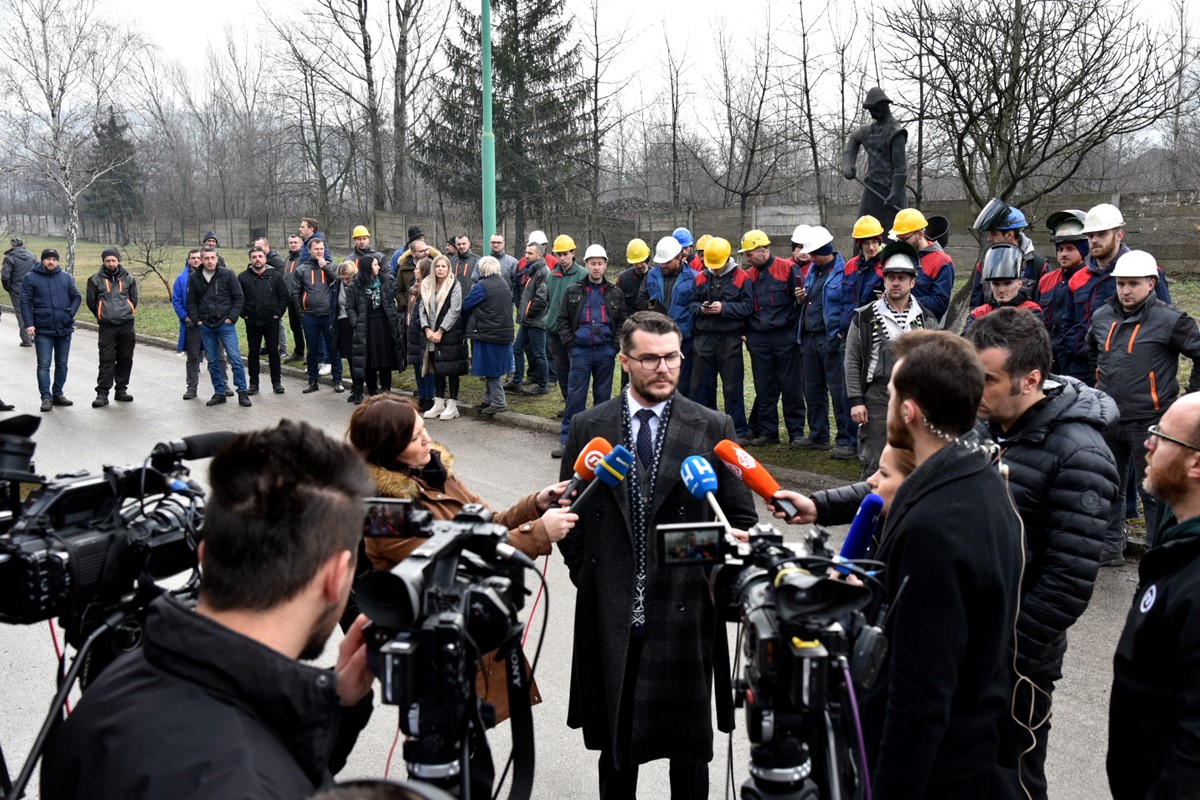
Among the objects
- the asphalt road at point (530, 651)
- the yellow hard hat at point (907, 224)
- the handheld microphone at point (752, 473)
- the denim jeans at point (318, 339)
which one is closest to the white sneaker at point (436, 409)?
the asphalt road at point (530, 651)

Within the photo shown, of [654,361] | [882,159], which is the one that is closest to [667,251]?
[882,159]

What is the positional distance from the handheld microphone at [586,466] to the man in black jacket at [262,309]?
37.4 ft

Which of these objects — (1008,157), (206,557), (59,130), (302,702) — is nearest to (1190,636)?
(302,702)

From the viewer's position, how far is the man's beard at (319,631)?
1876 millimetres

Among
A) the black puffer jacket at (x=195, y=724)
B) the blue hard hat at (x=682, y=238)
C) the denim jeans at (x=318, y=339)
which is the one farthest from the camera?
the denim jeans at (x=318, y=339)

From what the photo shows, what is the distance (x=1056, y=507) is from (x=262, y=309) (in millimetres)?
12306

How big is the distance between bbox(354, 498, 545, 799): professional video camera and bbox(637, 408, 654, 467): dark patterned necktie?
1.43 metres

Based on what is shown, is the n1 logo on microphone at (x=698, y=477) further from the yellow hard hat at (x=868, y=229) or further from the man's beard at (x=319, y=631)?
the yellow hard hat at (x=868, y=229)

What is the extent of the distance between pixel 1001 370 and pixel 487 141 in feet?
38.0

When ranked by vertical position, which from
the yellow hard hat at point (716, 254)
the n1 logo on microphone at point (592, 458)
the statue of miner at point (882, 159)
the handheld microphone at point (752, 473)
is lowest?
the handheld microphone at point (752, 473)

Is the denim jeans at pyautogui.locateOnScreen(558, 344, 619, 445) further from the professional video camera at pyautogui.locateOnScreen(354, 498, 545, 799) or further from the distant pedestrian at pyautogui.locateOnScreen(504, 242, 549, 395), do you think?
the professional video camera at pyautogui.locateOnScreen(354, 498, 545, 799)

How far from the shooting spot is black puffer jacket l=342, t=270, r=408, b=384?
1287 cm

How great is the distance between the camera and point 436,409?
40.0 ft

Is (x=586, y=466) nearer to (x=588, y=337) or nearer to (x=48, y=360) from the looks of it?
(x=588, y=337)
